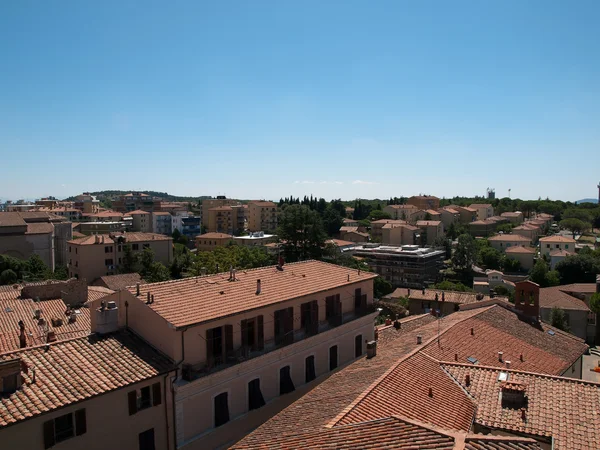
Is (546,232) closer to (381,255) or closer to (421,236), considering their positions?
(421,236)

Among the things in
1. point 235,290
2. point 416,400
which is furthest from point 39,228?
point 416,400

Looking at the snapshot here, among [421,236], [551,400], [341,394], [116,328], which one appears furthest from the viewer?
[421,236]

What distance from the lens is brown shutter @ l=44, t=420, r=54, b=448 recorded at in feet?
37.9

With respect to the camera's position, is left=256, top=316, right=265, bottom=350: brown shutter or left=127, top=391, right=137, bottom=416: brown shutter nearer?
left=127, top=391, right=137, bottom=416: brown shutter

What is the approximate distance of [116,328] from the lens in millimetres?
16281

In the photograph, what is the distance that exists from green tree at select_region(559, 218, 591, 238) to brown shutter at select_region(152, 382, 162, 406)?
5729 inches

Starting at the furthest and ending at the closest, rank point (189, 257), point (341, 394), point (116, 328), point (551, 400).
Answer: point (189, 257) → point (116, 328) → point (341, 394) → point (551, 400)

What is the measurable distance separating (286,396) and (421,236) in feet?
340

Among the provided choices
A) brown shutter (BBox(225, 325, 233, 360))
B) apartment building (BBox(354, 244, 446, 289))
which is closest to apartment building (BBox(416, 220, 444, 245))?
apartment building (BBox(354, 244, 446, 289))

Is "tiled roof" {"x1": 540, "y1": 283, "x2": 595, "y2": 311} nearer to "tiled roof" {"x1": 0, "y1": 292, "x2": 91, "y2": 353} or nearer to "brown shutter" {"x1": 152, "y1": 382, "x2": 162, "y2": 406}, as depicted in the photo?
"tiled roof" {"x1": 0, "y1": 292, "x2": 91, "y2": 353}

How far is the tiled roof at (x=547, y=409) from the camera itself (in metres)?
12.1

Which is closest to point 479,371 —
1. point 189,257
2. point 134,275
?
point 134,275

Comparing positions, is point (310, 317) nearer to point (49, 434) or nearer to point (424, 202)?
point (49, 434)

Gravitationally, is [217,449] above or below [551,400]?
below
